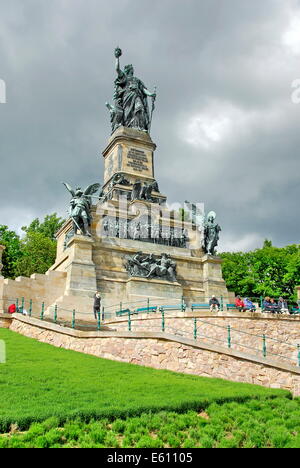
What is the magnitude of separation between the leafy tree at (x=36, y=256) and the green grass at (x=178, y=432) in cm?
4117

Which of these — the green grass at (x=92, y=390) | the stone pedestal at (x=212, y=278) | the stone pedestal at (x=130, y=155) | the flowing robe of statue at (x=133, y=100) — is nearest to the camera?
the green grass at (x=92, y=390)

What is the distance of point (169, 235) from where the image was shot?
36.3 metres

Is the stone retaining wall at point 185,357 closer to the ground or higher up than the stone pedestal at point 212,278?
closer to the ground

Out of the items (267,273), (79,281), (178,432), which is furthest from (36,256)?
(178,432)

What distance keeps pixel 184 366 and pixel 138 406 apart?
19.6 ft

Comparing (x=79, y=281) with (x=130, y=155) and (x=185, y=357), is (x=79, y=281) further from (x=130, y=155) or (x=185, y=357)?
(x=185, y=357)

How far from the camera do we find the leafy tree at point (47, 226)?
63.2 metres

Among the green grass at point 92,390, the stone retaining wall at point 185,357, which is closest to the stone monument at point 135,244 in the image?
the stone retaining wall at point 185,357

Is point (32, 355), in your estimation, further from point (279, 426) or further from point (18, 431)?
point (279, 426)

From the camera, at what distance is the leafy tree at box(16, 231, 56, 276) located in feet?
167

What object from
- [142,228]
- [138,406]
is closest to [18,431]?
[138,406]

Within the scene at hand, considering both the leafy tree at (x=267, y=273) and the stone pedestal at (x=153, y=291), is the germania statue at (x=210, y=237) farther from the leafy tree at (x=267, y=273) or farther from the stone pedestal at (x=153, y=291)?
the leafy tree at (x=267, y=273)

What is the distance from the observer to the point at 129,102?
150 ft

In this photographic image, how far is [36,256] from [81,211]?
72.9ft
